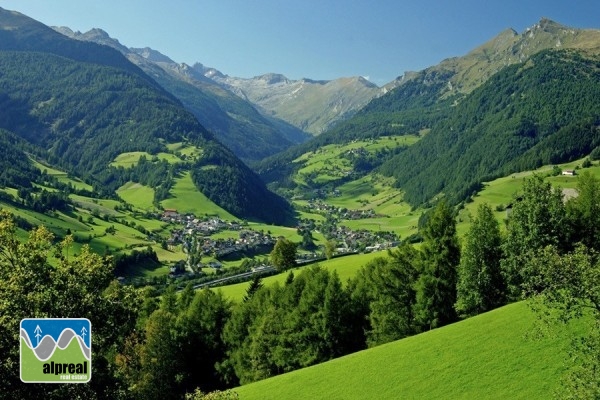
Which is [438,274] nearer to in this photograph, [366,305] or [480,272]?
[480,272]

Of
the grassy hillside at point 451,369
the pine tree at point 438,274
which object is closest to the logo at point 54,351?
the grassy hillside at point 451,369

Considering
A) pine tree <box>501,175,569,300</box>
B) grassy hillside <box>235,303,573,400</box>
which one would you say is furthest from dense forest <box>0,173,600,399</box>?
grassy hillside <box>235,303,573,400</box>

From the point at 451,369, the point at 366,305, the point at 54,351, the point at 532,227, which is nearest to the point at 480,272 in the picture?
the point at 532,227

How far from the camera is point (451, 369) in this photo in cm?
3856

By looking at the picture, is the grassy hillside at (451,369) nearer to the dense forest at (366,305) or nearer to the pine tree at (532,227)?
the dense forest at (366,305)

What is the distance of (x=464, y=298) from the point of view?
55.2 meters

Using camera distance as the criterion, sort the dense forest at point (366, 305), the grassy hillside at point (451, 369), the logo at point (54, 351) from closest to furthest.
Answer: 1. the logo at point (54, 351)
2. the grassy hillside at point (451, 369)
3. the dense forest at point (366, 305)

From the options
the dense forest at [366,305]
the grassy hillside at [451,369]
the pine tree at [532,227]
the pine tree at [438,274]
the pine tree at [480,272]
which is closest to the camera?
the grassy hillside at [451,369]

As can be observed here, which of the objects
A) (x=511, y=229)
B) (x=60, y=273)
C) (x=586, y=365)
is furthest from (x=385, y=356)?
(x=60, y=273)

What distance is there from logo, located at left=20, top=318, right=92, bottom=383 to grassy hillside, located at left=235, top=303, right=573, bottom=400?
2497cm

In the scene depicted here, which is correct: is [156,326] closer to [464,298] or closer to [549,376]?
[464,298]

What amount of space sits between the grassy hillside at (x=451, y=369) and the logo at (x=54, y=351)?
2497cm

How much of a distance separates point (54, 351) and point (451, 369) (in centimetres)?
2931

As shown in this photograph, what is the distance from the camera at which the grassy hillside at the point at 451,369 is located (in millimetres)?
34719
